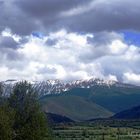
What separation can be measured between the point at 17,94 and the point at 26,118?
5.78 m

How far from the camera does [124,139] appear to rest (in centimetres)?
16775

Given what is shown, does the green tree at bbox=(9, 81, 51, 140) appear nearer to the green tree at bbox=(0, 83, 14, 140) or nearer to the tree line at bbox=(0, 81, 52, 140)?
the tree line at bbox=(0, 81, 52, 140)

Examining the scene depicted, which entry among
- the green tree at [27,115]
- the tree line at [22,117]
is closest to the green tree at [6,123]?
the tree line at [22,117]

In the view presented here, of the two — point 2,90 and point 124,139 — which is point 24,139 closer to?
point 2,90

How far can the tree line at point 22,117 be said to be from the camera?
2933 inches

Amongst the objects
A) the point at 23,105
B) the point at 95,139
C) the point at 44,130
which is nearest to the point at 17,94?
the point at 23,105

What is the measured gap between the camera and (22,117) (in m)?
79.6

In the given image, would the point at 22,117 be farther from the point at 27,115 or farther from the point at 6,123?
the point at 6,123

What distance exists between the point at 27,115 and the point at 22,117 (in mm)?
959

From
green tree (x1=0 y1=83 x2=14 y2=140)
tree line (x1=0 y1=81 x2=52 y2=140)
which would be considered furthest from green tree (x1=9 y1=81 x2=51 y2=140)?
green tree (x1=0 y1=83 x2=14 y2=140)

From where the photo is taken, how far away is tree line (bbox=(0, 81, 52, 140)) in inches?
2933

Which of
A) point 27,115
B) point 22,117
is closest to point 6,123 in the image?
point 22,117

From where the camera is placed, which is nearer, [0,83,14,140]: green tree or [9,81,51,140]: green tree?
[0,83,14,140]: green tree

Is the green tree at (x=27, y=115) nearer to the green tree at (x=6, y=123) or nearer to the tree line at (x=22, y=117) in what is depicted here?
the tree line at (x=22, y=117)
